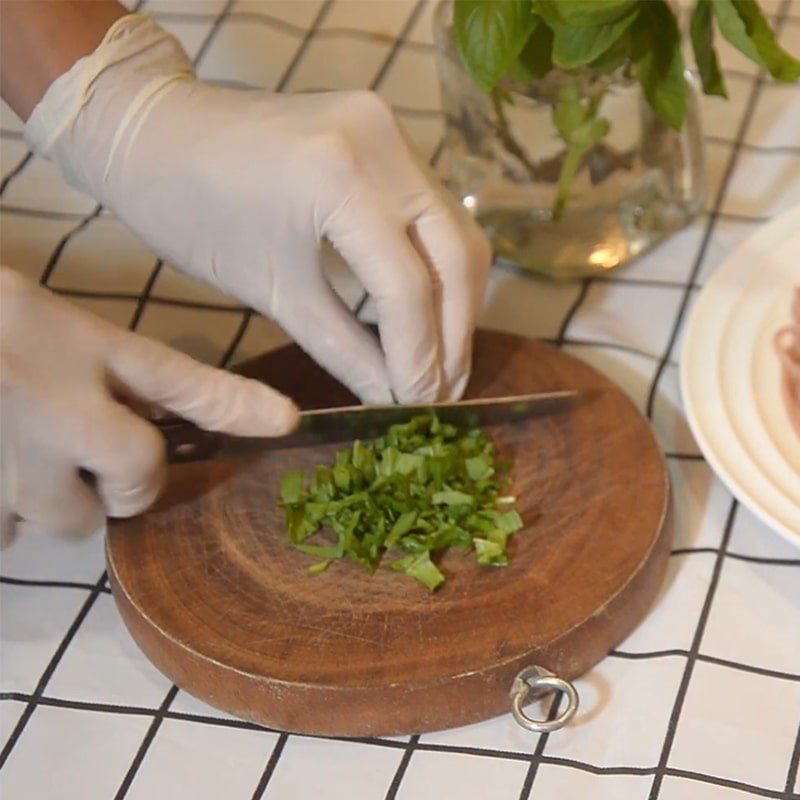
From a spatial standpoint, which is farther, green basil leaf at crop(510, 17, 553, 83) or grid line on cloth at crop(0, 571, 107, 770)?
green basil leaf at crop(510, 17, 553, 83)

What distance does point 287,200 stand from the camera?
91 cm

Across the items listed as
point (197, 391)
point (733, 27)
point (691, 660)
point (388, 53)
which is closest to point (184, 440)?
point (197, 391)

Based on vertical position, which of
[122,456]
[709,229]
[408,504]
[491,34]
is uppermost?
[491,34]

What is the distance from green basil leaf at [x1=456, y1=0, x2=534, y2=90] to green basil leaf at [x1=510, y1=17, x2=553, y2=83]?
0.14ft

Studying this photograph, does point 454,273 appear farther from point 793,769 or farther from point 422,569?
point 793,769

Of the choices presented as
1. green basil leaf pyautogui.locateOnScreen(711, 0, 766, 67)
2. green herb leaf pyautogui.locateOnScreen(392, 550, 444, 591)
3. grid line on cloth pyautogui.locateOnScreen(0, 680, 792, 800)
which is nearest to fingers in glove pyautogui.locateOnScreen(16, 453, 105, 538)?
grid line on cloth pyautogui.locateOnScreen(0, 680, 792, 800)

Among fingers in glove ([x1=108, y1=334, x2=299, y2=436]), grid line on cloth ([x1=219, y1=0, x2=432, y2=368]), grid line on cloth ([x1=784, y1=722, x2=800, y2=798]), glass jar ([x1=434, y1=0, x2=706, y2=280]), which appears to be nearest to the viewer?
grid line on cloth ([x1=784, y1=722, x2=800, y2=798])

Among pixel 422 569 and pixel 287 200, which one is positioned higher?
pixel 287 200

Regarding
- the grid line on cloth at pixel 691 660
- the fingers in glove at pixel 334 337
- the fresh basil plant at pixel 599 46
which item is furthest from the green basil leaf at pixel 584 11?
the grid line on cloth at pixel 691 660

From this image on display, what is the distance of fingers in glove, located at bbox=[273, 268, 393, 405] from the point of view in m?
0.94

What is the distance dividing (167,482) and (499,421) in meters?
0.27

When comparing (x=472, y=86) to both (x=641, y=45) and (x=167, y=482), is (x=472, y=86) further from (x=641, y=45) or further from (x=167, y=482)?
(x=167, y=482)

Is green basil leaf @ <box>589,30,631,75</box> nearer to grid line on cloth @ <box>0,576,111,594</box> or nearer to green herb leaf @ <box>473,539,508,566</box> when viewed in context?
green herb leaf @ <box>473,539,508,566</box>

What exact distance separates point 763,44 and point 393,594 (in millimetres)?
498
